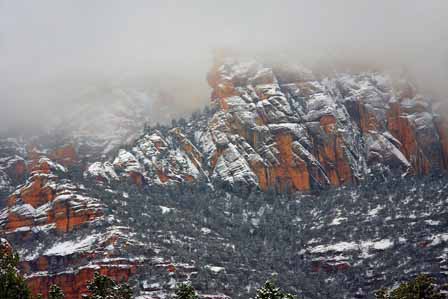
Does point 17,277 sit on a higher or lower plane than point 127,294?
higher

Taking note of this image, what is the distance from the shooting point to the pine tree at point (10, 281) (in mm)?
117250

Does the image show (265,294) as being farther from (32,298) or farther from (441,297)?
(32,298)

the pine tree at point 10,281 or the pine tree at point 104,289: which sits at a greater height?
the pine tree at point 10,281

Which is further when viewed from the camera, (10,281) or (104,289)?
(104,289)

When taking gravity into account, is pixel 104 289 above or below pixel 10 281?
below

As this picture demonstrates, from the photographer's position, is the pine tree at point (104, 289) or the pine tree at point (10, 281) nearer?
the pine tree at point (10, 281)

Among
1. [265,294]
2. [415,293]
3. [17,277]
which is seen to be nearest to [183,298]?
[265,294]

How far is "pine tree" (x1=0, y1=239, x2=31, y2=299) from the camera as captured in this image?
385 ft

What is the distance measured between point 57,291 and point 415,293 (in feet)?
180

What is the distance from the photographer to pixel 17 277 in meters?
119

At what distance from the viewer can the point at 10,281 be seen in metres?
117

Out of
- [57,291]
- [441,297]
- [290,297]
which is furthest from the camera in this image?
[57,291]

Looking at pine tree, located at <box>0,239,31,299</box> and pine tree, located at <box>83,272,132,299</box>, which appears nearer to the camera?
pine tree, located at <box>0,239,31,299</box>

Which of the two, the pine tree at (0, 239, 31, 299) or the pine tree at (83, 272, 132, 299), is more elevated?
the pine tree at (0, 239, 31, 299)
